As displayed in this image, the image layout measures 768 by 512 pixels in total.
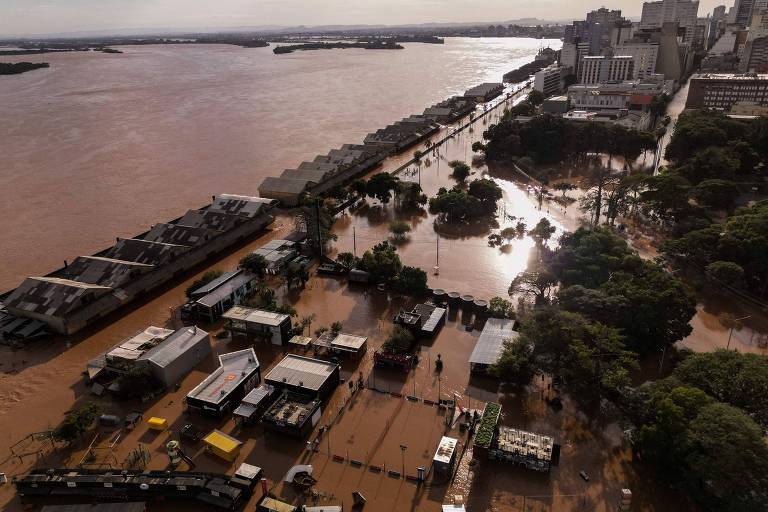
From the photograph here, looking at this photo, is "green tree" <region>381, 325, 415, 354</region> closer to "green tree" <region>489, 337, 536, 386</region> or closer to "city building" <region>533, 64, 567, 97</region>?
"green tree" <region>489, 337, 536, 386</region>

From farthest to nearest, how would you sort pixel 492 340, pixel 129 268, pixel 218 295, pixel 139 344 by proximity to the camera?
pixel 129 268
pixel 218 295
pixel 492 340
pixel 139 344

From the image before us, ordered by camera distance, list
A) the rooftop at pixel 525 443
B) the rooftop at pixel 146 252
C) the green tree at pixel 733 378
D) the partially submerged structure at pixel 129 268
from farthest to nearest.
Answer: the rooftop at pixel 146 252, the partially submerged structure at pixel 129 268, the rooftop at pixel 525 443, the green tree at pixel 733 378

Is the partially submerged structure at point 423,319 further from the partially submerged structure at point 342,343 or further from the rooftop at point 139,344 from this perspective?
the rooftop at point 139,344

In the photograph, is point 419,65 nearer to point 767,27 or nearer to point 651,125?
point 767,27

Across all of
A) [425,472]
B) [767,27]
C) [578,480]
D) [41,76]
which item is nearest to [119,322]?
[425,472]

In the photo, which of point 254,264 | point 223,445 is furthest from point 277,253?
point 223,445

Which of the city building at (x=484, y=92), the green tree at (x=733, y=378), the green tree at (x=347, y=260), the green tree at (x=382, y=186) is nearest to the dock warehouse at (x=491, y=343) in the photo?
the green tree at (x=733, y=378)

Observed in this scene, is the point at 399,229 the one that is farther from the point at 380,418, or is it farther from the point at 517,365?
the point at 380,418
